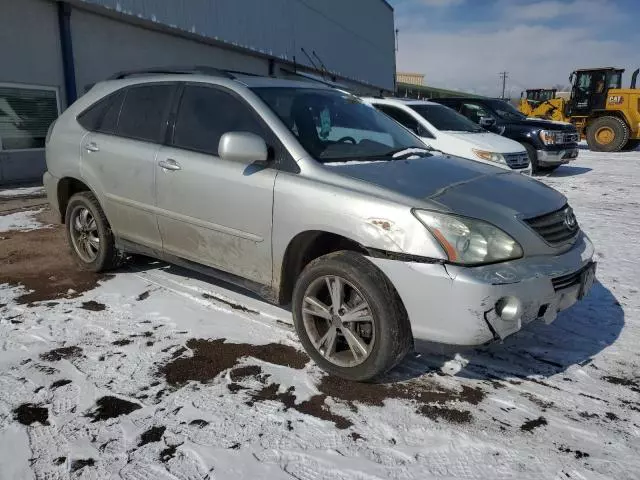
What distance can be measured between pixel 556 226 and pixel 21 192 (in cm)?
896

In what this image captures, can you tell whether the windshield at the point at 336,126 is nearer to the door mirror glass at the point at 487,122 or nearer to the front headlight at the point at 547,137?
the door mirror glass at the point at 487,122

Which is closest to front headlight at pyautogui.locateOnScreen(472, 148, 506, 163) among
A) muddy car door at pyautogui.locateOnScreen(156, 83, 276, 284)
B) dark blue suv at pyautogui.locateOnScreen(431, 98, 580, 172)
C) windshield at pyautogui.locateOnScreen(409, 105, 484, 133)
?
windshield at pyautogui.locateOnScreen(409, 105, 484, 133)

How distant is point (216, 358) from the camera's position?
317cm

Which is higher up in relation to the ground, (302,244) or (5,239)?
(302,244)

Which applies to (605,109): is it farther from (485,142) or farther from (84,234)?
(84,234)

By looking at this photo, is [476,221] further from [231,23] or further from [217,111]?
[231,23]

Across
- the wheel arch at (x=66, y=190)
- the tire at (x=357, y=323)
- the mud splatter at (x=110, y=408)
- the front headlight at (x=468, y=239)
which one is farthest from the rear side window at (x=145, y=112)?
the front headlight at (x=468, y=239)

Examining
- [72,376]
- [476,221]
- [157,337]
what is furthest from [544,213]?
[72,376]

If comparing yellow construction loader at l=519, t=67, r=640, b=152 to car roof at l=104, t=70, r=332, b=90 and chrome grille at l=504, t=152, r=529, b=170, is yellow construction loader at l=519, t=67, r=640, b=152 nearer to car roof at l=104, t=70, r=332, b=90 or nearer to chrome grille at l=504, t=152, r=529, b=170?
chrome grille at l=504, t=152, r=529, b=170

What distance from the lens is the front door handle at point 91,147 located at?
4.23 meters

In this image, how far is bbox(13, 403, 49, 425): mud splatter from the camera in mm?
2506

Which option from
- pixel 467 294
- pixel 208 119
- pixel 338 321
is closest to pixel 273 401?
pixel 338 321

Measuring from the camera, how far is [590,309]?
13.0ft

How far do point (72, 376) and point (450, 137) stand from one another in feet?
22.6
